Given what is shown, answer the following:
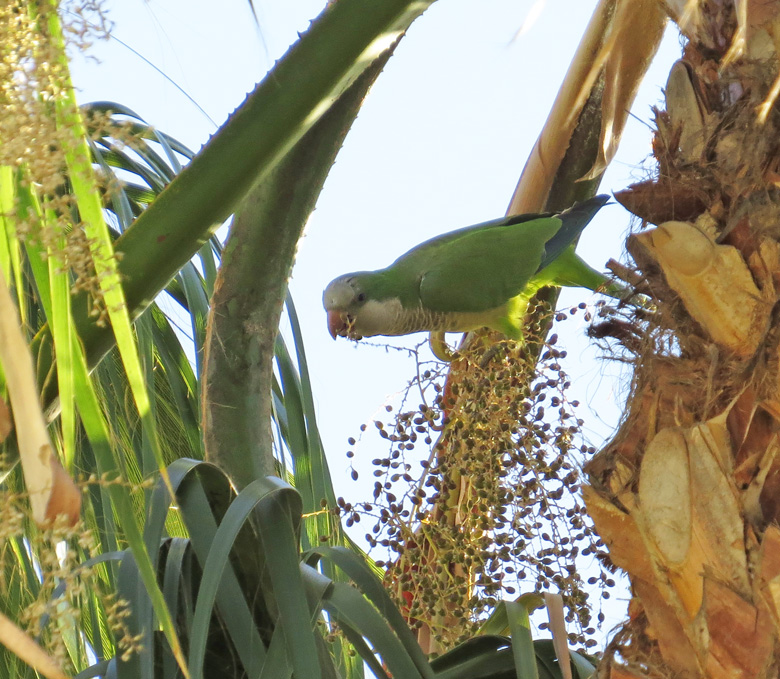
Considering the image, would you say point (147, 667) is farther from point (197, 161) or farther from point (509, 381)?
point (509, 381)

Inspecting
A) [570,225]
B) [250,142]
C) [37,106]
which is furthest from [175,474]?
[570,225]

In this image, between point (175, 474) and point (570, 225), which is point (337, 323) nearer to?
point (570, 225)

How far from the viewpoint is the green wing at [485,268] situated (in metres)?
1.98

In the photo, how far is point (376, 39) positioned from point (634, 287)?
37 cm

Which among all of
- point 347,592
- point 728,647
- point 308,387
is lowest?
point 728,647

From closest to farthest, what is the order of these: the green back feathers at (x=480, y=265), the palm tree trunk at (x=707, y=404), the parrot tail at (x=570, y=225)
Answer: the palm tree trunk at (x=707, y=404), the parrot tail at (x=570, y=225), the green back feathers at (x=480, y=265)

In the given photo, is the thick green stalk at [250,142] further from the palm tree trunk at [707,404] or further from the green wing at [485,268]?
the green wing at [485,268]

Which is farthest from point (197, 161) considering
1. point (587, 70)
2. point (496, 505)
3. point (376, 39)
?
point (587, 70)

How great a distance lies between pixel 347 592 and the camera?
2.46 feet

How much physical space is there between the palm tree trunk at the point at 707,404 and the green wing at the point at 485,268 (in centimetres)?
110

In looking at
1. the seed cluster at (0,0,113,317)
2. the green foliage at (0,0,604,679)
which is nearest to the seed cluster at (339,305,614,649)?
the green foliage at (0,0,604,679)

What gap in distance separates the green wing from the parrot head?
99 millimetres

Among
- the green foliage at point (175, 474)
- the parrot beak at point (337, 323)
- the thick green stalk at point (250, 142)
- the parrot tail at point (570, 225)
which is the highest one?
the parrot beak at point (337, 323)

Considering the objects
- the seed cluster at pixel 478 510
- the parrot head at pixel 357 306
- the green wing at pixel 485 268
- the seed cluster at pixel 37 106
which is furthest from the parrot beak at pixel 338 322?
the seed cluster at pixel 37 106
